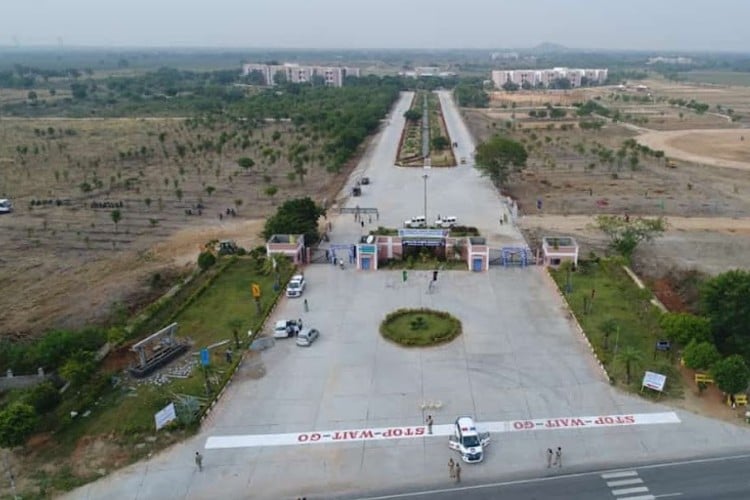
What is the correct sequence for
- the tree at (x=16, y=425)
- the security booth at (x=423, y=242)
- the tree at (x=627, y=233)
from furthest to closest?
the security booth at (x=423, y=242) < the tree at (x=627, y=233) < the tree at (x=16, y=425)

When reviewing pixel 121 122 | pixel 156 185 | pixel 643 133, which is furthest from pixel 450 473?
pixel 121 122

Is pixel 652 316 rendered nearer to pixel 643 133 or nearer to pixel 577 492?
pixel 577 492

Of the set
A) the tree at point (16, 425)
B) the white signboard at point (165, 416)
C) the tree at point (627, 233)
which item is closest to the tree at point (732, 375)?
the tree at point (627, 233)

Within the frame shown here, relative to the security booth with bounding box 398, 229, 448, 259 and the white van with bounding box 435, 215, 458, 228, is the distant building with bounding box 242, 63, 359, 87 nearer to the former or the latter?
the white van with bounding box 435, 215, 458, 228

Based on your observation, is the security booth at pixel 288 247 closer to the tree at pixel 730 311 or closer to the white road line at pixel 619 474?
the tree at pixel 730 311

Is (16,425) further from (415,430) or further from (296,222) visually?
(296,222)

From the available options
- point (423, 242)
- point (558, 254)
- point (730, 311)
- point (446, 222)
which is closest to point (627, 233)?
point (558, 254)
